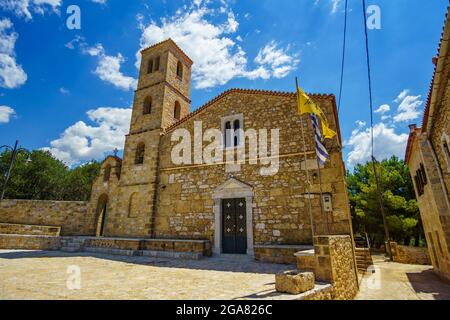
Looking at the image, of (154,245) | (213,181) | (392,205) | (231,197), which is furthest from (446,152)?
(392,205)

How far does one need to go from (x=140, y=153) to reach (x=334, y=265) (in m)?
11.7

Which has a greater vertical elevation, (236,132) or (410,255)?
(236,132)

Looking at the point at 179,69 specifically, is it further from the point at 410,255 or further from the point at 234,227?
the point at 410,255

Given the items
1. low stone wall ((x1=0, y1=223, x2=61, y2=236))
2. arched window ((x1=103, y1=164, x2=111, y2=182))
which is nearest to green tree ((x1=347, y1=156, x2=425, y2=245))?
arched window ((x1=103, y1=164, x2=111, y2=182))

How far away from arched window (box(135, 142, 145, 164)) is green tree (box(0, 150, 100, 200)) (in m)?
24.2

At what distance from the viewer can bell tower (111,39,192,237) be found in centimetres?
1234

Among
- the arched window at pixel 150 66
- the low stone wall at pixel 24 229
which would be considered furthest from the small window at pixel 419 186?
the low stone wall at pixel 24 229

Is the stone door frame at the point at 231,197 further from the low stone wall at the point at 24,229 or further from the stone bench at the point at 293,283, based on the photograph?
the low stone wall at the point at 24,229

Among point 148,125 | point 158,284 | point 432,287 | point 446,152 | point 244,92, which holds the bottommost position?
point 432,287

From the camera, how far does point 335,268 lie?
5.48 m

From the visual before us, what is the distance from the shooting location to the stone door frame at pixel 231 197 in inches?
388

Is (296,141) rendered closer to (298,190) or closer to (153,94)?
(298,190)

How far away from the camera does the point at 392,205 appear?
843 inches
